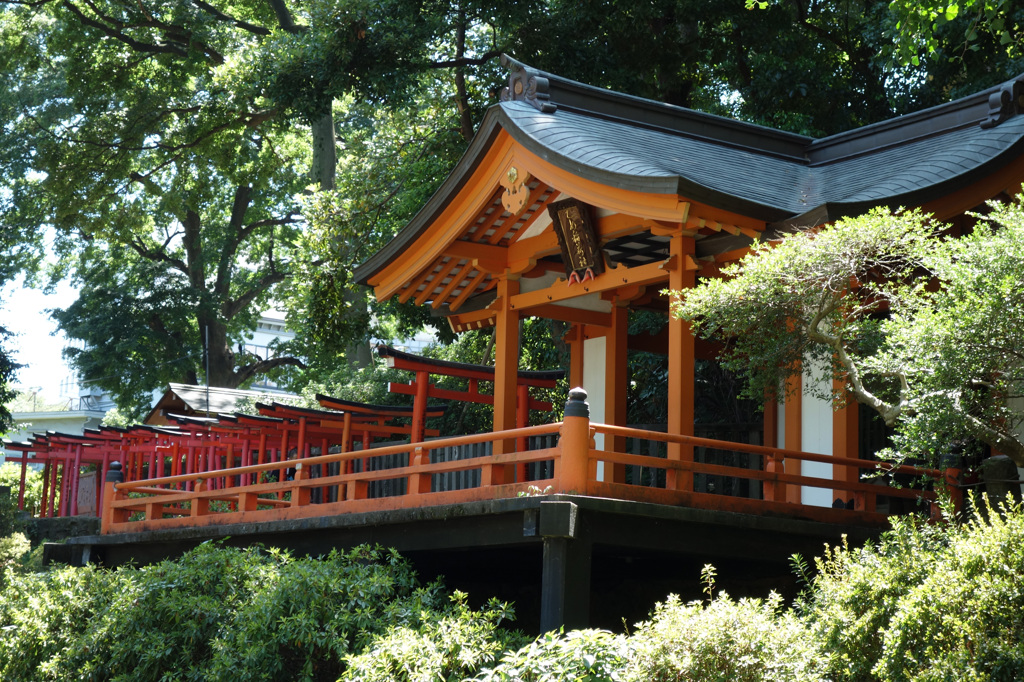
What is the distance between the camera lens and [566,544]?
8969 mm

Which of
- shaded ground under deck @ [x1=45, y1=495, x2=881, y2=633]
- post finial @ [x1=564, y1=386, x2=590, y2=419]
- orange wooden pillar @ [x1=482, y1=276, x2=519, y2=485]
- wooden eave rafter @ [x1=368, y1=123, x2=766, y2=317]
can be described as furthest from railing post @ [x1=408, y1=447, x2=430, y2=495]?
wooden eave rafter @ [x1=368, y1=123, x2=766, y2=317]

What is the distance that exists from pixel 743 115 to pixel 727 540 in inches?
533

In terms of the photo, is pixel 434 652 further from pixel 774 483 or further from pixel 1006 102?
pixel 1006 102

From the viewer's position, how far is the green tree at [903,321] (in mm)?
7578

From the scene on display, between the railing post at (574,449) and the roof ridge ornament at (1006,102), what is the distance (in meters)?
5.96

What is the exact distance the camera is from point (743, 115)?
21641 millimetres

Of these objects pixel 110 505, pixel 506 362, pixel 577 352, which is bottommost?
pixel 110 505

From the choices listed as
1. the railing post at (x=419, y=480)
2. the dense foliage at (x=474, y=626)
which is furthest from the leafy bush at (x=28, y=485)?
the railing post at (x=419, y=480)

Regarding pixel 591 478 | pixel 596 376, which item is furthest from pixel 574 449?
pixel 596 376

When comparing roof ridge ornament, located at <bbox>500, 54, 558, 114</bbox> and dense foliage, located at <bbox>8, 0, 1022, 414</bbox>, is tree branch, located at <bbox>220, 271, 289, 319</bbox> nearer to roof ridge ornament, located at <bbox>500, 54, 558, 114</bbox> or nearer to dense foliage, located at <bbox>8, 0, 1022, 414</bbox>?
dense foliage, located at <bbox>8, 0, 1022, 414</bbox>

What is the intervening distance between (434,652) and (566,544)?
4.54 ft

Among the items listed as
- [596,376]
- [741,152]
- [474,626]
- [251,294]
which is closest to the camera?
[474,626]

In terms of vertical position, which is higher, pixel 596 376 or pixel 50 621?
pixel 596 376

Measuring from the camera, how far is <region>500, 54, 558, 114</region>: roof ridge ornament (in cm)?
1258
